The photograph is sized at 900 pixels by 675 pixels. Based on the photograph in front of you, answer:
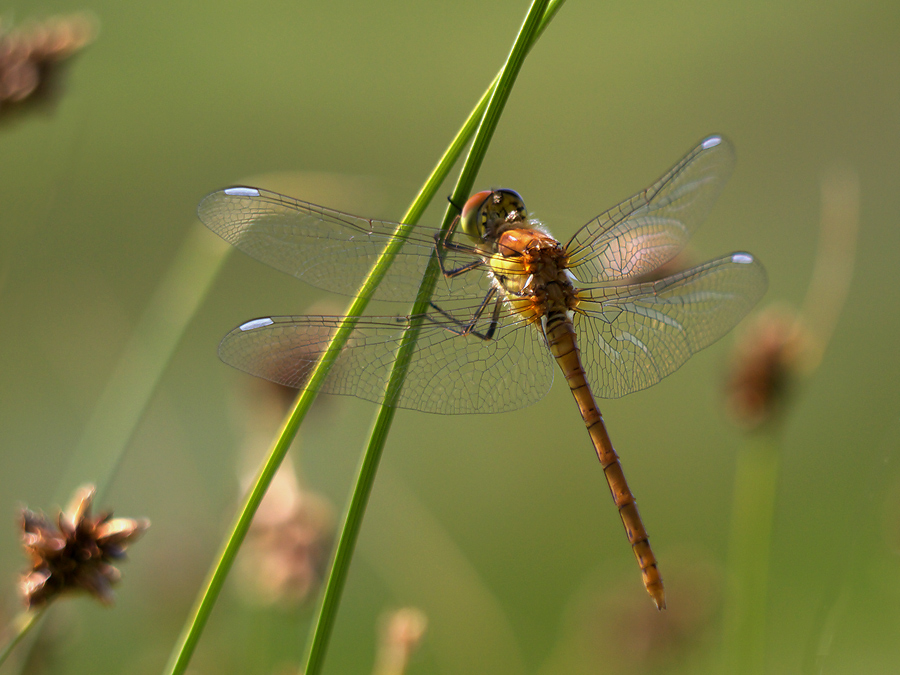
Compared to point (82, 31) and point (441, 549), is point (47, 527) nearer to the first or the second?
point (82, 31)

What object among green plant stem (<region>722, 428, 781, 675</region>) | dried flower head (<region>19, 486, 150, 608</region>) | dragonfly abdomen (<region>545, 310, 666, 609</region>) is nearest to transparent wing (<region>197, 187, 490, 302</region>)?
dragonfly abdomen (<region>545, 310, 666, 609</region>)

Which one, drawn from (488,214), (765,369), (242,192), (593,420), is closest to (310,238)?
(242,192)

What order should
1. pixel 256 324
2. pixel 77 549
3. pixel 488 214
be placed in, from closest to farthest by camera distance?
1. pixel 77 549
2. pixel 256 324
3. pixel 488 214

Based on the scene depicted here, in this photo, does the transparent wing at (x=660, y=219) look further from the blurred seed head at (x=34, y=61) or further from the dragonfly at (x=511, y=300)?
the blurred seed head at (x=34, y=61)

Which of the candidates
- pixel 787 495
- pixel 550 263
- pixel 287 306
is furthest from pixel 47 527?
pixel 787 495

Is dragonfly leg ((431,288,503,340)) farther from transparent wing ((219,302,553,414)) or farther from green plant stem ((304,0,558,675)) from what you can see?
green plant stem ((304,0,558,675))

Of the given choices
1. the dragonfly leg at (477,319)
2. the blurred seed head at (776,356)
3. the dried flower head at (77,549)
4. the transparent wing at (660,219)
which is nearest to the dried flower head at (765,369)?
the blurred seed head at (776,356)

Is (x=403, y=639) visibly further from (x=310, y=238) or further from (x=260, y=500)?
(x=310, y=238)
